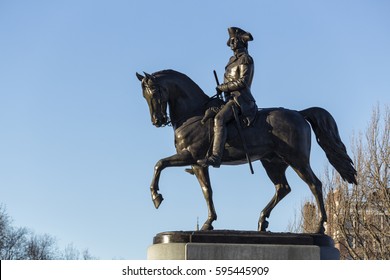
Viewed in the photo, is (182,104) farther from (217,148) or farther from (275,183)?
(275,183)

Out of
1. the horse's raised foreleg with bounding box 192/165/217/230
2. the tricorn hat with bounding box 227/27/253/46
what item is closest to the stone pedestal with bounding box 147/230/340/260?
the horse's raised foreleg with bounding box 192/165/217/230

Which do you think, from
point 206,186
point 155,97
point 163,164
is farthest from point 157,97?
point 206,186

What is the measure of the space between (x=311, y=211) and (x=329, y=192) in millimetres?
1406

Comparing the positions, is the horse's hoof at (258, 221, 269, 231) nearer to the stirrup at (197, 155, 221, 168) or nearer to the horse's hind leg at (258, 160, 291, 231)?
the horse's hind leg at (258, 160, 291, 231)

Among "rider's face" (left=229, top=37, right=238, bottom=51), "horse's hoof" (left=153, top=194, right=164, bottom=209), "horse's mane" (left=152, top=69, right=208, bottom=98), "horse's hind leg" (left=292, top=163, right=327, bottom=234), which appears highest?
"rider's face" (left=229, top=37, right=238, bottom=51)

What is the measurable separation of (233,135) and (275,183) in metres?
1.38

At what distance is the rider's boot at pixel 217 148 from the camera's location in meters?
13.3

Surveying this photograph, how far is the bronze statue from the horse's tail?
0.06 ft

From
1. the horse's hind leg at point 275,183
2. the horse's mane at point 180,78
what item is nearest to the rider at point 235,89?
the horse's mane at point 180,78

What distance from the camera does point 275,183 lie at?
14.4 m

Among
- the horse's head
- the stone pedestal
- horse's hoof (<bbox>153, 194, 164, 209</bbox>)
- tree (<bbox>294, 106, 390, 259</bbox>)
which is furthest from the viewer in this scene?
tree (<bbox>294, 106, 390, 259</bbox>)

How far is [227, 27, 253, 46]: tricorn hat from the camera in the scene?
1459 centimetres

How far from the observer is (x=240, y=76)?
46.4ft

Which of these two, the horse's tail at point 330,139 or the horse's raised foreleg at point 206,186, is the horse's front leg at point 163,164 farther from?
the horse's tail at point 330,139
